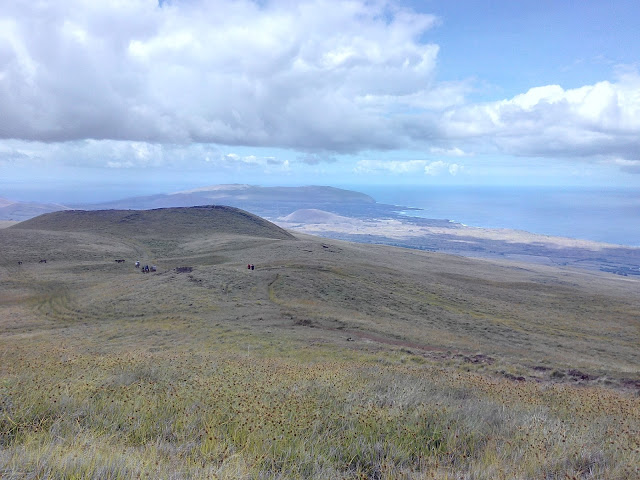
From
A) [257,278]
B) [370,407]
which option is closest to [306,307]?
[257,278]

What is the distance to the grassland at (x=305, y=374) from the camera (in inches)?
207

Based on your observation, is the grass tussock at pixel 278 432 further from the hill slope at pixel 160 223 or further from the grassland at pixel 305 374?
the hill slope at pixel 160 223

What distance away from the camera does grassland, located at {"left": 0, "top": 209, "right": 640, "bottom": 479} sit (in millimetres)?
5266

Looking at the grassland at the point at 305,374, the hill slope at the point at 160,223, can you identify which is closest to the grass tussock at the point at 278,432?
the grassland at the point at 305,374

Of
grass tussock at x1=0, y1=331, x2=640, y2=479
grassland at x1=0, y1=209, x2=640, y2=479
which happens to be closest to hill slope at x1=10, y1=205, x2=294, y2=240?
grassland at x1=0, y1=209, x2=640, y2=479

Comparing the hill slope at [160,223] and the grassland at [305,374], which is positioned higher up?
the hill slope at [160,223]

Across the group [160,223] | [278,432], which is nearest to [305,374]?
[278,432]

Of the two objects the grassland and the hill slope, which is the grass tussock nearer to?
the grassland

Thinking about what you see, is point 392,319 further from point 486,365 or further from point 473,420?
point 473,420

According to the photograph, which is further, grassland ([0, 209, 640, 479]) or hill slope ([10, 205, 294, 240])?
hill slope ([10, 205, 294, 240])

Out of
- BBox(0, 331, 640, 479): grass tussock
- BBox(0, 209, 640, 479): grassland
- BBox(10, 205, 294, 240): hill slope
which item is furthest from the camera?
BBox(10, 205, 294, 240): hill slope

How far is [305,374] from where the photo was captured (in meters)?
10.7

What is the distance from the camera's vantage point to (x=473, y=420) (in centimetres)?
721

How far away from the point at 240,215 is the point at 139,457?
317ft
